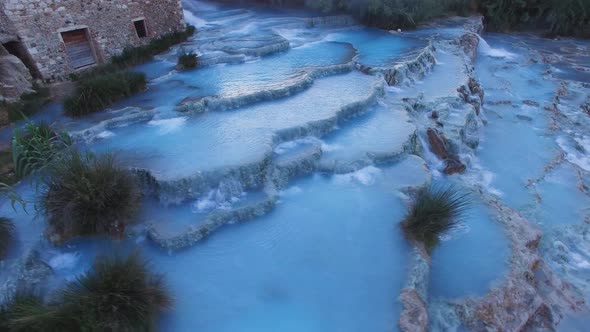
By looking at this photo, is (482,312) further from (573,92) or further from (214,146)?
(573,92)

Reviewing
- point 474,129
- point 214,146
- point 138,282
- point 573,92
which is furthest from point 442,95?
point 138,282

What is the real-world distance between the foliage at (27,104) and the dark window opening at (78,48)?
170 centimetres

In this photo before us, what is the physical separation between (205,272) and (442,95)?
740 cm

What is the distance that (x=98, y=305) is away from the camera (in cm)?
400

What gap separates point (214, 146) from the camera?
7.07m

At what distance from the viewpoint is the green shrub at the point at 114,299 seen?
398cm

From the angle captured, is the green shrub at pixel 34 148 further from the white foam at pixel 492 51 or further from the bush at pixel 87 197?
the white foam at pixel 492 51

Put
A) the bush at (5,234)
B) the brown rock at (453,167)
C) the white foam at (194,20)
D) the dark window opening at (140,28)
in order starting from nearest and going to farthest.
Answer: the bush at (5,234) < the brown rock at (453,167) < the dark window opening at (140,28) < the white foam at (194,20)

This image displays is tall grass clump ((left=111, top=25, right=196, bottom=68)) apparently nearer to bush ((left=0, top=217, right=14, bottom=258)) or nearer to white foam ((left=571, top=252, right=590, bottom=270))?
bush ((left=0, top=217, right=14, bottom=258))

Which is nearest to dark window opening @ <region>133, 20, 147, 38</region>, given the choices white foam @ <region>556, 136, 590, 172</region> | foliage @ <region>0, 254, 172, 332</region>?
foliage @ <region>0, 254, 172, 332</region>

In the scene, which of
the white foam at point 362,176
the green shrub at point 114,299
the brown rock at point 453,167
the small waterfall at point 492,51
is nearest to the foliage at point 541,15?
the small waterfall at point 492,51

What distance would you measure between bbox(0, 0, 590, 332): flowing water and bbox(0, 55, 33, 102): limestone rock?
3.25ft

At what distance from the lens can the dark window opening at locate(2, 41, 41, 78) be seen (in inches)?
416

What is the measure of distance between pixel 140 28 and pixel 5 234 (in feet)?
31.7
